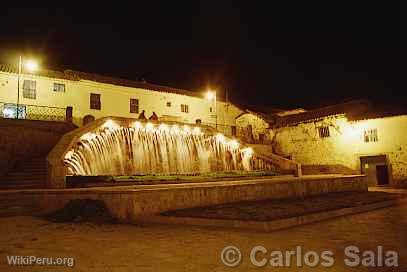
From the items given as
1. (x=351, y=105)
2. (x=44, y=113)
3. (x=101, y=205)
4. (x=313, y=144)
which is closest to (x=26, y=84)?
(x=44, y=113)

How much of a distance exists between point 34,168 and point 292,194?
11392 mm

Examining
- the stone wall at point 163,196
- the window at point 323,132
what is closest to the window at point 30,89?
the stone wall at point 163,196

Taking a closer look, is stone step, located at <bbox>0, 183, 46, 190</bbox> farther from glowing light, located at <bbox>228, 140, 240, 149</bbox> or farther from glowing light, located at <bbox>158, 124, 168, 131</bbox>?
glowing light, located at <bbox>228, 140, 240, 149</bbox>

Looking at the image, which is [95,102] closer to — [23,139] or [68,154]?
[23,139]

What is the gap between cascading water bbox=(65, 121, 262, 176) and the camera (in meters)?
17.6

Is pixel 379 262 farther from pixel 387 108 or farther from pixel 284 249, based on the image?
pixel 387 108

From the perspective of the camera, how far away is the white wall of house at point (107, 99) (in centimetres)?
2645

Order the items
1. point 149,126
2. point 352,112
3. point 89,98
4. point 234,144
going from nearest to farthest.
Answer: point 149,126 < point 234,144 < point 352,112 < point 89,98

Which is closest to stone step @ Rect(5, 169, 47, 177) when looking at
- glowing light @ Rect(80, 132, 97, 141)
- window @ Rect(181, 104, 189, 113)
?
glowing light @ Rect(80, 132, 97, 141)

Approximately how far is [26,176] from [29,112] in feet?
41.4

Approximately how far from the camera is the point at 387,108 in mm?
27016

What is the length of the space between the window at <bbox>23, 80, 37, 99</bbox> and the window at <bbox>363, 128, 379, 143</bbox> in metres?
25.7

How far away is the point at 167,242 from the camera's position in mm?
7441

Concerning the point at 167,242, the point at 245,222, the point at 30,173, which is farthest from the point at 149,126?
the point at 167,242
